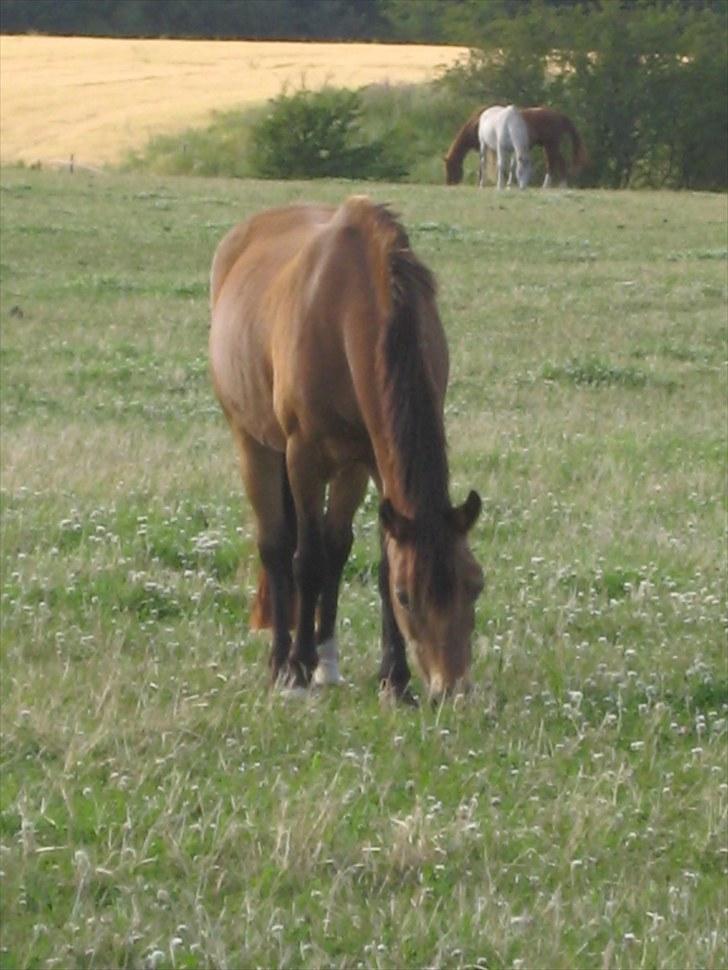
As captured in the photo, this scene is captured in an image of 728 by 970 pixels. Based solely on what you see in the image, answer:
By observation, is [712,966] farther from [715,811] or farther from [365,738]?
[365,738]

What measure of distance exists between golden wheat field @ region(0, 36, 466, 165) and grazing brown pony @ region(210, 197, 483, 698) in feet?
120

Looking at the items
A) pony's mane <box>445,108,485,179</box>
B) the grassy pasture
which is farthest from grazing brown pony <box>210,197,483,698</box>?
pony's mane <box>445,108,485,179</box>

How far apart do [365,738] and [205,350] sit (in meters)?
9.43

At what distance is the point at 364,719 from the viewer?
5.90 metres

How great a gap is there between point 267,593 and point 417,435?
148cm

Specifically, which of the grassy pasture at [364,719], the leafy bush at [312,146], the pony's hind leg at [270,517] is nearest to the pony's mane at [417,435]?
the grassy pasture at [364,719]

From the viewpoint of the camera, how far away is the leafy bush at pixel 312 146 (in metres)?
41.9

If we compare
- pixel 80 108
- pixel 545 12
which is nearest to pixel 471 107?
pixel 545 12

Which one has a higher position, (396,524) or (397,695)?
(396,524)

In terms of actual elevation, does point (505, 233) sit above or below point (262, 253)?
below

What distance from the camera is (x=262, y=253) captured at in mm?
7199

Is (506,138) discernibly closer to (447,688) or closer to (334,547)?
(334,547)

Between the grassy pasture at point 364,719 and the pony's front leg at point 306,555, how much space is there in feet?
0.56

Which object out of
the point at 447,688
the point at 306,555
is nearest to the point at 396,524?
the point at 447,688
